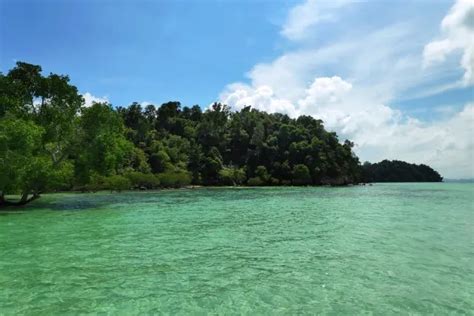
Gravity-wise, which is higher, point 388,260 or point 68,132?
point 68,132

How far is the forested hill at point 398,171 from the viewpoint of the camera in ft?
609

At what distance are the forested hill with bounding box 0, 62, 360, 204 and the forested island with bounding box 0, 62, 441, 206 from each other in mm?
84

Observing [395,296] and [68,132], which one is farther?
[68,132]

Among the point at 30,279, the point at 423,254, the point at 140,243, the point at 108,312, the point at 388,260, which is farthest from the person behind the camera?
the point at 140,243

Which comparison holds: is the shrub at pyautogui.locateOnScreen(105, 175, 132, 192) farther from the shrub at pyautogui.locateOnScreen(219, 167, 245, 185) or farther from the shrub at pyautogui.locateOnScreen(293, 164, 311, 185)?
the shrub at pyautogui.locateOnScreen(293, 164, 311, 185)

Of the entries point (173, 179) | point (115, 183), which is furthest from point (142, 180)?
point (115, 183)

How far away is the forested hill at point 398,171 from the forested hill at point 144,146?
70656 mm

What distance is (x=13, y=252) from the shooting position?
43.2ft

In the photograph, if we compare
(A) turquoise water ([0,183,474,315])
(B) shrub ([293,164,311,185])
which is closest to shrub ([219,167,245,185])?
(B) shrub ([293,164,311,185])

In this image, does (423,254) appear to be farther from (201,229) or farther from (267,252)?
(201,229)

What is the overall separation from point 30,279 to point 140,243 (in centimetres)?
551

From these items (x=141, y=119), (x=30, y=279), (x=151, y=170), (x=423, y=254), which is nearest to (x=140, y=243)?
(x=30, y=279)

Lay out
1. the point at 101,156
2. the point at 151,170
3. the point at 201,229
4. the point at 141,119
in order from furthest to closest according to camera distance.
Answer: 1. the point at 141,119
2. the point at 151,170
3. the point at 101,156
4. the point at 201,229

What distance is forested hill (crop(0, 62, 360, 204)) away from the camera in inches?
1170
